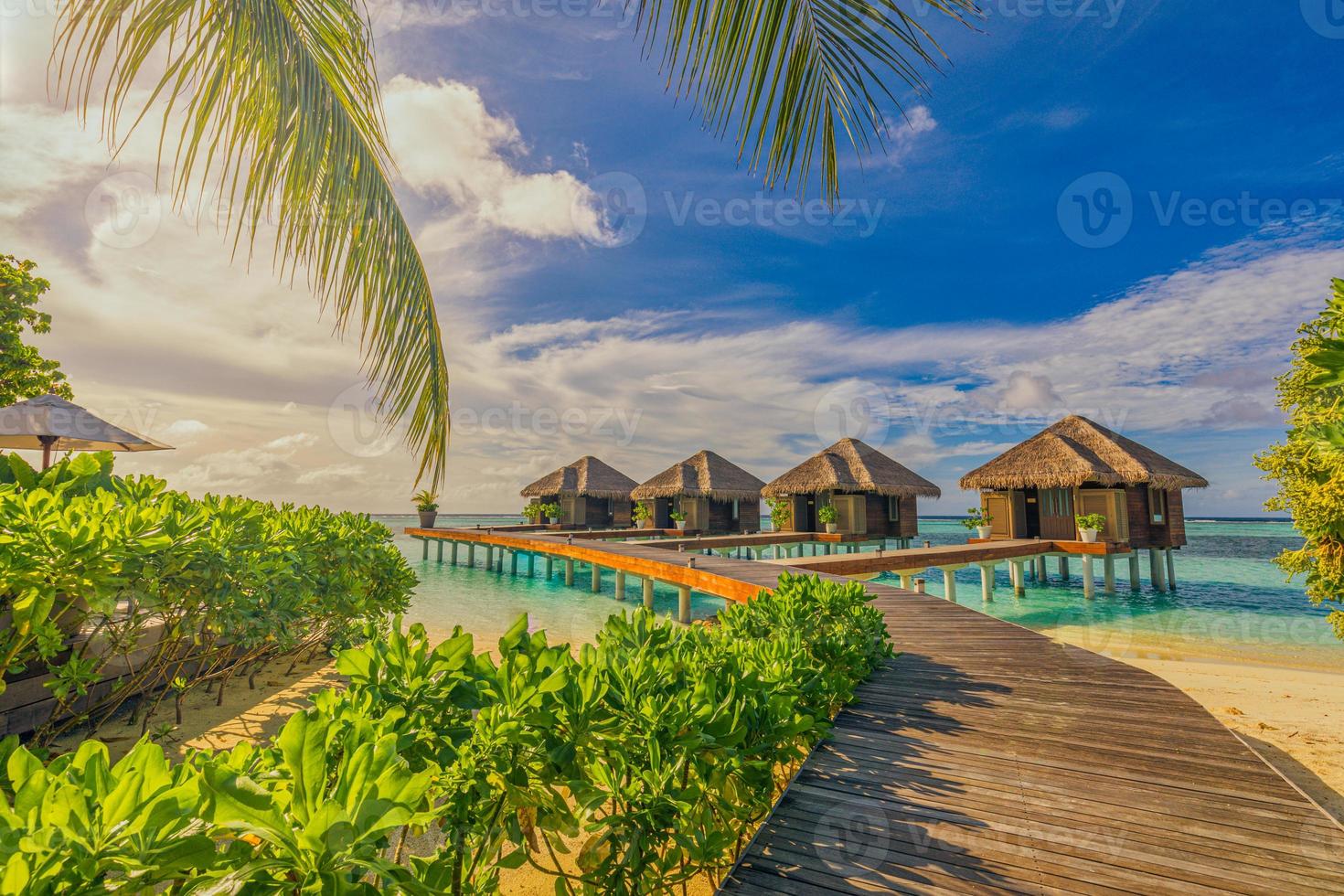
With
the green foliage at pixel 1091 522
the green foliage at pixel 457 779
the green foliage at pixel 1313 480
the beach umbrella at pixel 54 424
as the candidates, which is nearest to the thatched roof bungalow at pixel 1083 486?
the green foliage at pixel 1091 522

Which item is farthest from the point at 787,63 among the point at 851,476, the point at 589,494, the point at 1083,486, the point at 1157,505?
the point at 589,494

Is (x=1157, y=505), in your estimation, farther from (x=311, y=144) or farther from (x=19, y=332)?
(x=19, y=332)

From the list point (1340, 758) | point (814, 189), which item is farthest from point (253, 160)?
point (1340, 758)

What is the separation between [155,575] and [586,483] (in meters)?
26.2

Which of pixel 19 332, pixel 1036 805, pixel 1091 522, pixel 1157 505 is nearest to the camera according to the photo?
pixel 1036 805

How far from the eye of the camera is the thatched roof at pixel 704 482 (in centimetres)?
2564

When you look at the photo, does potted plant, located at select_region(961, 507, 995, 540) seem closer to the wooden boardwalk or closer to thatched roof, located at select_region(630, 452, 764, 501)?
thatched roof, located at select_region(630, 452, 764, 501)

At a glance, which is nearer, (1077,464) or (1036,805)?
(1036,805)

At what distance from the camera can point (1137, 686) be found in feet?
13.8

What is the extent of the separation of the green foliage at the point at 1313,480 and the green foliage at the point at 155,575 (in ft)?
26.9

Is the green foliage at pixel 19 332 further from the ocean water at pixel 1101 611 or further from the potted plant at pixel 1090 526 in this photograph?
the potted plant at pixel 1090 526

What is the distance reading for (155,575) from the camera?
285 cm

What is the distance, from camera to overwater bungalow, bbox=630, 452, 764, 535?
25.9 metres

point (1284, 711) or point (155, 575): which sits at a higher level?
point (155, 575)
